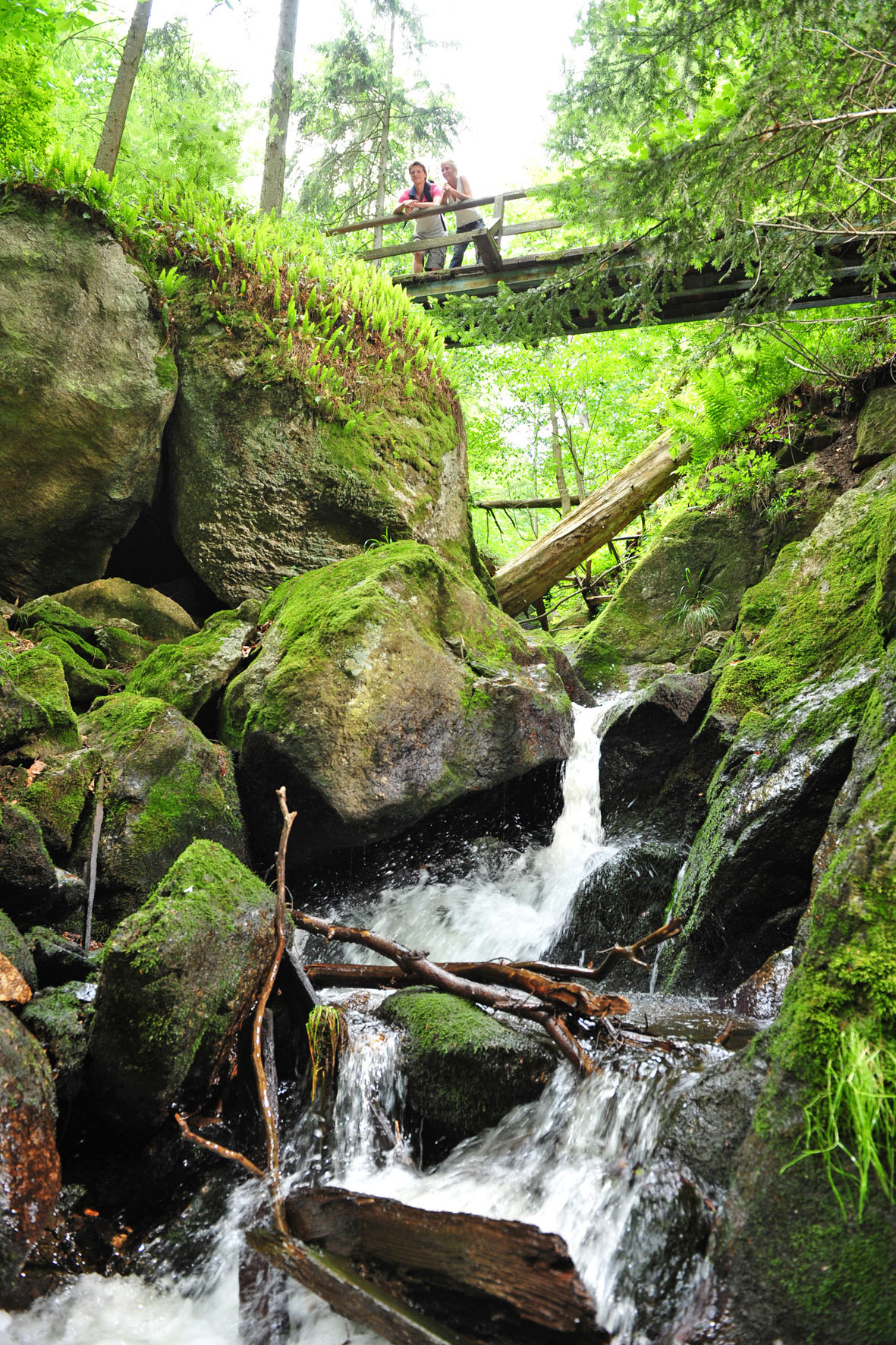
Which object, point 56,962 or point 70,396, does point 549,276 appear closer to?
point 70,396

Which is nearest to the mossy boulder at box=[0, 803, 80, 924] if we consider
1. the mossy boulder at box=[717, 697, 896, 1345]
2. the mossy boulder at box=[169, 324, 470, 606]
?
the mossy boulder at box=[717, 697, 896, 1345]

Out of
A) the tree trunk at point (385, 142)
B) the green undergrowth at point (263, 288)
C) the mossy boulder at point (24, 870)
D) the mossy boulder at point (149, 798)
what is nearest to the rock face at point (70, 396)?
the green undergrowth at point (263, 288)

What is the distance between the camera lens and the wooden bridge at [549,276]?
7719 millimetres

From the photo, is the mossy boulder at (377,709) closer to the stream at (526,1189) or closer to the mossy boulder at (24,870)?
the stream at (526,1189)

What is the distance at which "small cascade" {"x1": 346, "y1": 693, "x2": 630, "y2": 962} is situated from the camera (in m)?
5.30

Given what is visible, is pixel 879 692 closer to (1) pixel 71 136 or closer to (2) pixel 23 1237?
(2) pixel 23 1237

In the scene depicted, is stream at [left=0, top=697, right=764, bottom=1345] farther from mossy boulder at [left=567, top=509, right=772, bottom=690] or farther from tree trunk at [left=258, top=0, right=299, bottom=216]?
tree trunk at [left=258, top=0, right=299, bottom=216]

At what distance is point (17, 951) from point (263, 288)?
6.94 meters

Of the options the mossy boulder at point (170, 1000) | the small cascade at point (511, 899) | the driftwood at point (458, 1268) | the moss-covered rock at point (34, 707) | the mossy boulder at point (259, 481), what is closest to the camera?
the driftwood at point (458, 1268)

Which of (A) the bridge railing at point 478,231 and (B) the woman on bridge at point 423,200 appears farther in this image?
(B) the woman on bridge at point 423,200

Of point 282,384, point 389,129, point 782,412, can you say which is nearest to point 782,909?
point 282,384

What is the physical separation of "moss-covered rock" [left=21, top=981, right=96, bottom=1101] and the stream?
678 millimetres

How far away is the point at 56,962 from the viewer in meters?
3.58

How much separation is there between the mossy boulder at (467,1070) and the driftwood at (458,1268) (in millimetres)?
669
